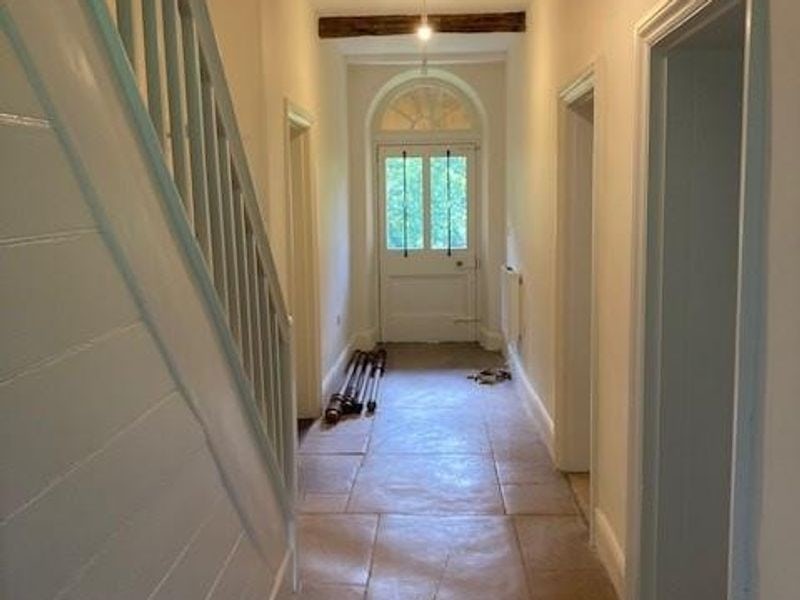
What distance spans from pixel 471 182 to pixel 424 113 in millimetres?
803

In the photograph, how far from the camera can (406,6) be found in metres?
5.75

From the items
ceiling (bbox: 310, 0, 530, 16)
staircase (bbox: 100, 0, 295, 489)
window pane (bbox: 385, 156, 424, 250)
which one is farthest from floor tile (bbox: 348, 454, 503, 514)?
window pane (bbox: 385, 156, 424, 250)

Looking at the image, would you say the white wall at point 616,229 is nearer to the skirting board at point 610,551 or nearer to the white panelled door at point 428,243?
the skirting board at point 610,551

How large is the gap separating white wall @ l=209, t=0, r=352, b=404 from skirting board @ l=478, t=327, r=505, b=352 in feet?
4.65

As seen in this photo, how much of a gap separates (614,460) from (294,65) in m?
2.97

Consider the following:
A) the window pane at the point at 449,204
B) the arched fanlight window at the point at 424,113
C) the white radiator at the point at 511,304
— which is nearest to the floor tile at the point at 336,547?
the white radiator at the point at 511,304

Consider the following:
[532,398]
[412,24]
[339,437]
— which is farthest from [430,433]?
[412,24]

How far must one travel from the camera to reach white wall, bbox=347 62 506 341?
7.43 meters

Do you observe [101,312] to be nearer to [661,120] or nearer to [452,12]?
[661,120]

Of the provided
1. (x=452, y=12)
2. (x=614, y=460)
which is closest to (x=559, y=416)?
(x=614, y=460)

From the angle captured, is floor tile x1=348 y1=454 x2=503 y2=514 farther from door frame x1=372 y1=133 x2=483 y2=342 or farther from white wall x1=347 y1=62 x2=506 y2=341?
door frame x1=372 y1=133 x2=483 y2=342

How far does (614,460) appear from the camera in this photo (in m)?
3.03

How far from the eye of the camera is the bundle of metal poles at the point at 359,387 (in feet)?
17.9

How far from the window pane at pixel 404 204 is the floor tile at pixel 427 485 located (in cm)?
371
